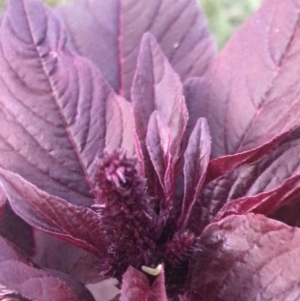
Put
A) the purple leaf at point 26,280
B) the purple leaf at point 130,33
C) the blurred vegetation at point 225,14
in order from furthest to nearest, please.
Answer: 1. the blurred vegetation at point 225,14
2. the purple leaf at point 130,33
3. the purple leaf at point 26,280

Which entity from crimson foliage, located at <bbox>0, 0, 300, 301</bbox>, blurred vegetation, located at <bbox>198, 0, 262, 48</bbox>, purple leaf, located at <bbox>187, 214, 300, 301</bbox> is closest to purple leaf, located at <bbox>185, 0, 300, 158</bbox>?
crimson foliage, located at <bbox>0, 0, 300, 301</bbox>

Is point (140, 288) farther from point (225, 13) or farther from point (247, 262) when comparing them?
point (225, 13)

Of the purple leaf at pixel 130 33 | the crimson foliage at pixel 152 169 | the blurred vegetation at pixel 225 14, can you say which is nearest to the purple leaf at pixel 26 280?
the crimson foliage at pixel 152 169

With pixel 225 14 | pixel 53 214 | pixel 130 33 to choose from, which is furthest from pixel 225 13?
pixel 53 214

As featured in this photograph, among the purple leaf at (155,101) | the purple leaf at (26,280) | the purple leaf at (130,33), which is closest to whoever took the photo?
the purple leaf at (26,280)

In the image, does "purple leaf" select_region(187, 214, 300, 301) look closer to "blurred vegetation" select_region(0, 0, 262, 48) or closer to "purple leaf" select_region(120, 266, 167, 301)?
"purple leaf" select_region(120, 266, 167, 301)

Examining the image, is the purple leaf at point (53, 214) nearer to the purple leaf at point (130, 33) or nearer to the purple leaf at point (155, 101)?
the purple leaf at point (155, 101)
